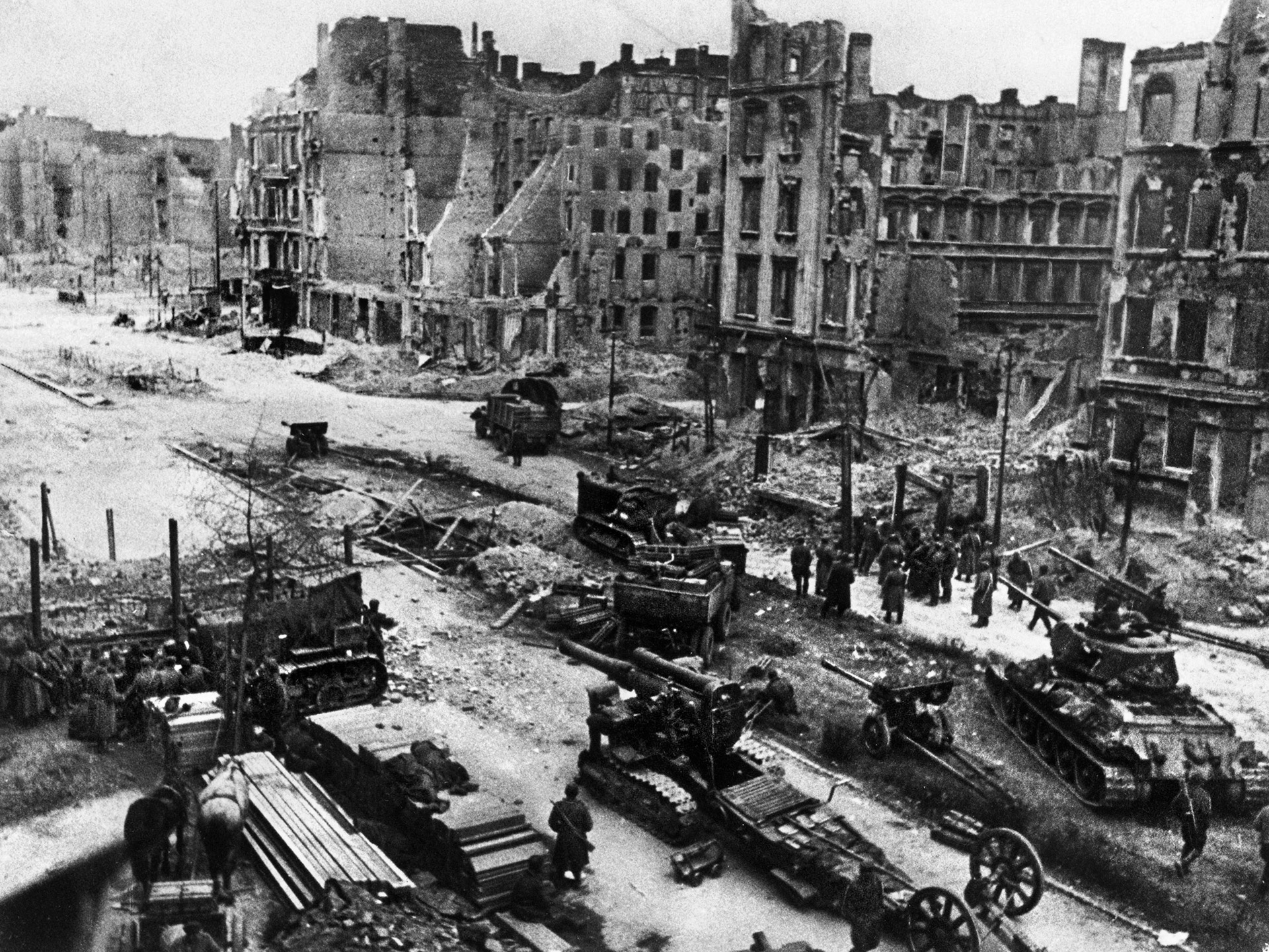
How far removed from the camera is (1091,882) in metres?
17.0

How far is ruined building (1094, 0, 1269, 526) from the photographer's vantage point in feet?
107

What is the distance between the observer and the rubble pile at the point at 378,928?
13.8 m

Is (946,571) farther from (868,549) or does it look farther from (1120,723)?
(1120,723)

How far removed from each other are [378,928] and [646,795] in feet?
17.0

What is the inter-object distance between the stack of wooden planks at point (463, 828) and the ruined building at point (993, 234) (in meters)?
31.3

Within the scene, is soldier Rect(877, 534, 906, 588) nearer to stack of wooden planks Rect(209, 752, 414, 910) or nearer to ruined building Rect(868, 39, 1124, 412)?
stack of wooden planks Rect(209, 752, 414, 910)

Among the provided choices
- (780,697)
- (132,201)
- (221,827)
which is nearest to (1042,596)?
(780,697)

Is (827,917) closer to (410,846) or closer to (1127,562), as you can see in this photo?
(410,846)

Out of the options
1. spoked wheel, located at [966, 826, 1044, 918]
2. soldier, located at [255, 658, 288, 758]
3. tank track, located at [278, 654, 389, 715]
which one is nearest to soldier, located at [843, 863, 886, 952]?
spoked wheel, located at [966, 826, 1044, 918]

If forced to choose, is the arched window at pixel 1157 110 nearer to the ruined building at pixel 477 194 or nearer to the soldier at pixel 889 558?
the soldier at pixel 889 558

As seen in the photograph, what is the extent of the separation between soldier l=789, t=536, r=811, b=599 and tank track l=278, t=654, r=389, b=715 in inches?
409

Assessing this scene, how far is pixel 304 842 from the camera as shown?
1571 cm

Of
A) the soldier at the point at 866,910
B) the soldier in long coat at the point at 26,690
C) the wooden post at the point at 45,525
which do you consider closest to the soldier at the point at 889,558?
the soldier at the point at 866,910

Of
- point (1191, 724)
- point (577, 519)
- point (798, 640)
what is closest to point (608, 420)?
point (577, 519)
